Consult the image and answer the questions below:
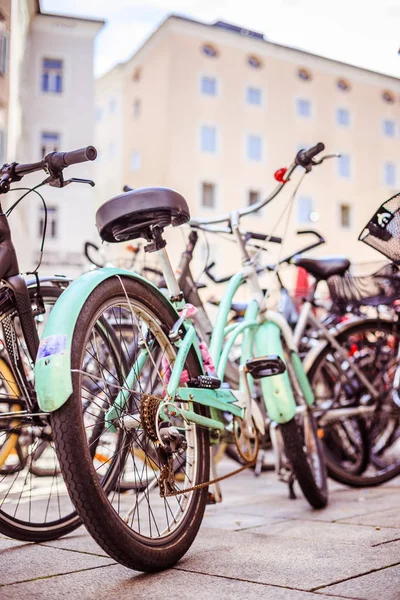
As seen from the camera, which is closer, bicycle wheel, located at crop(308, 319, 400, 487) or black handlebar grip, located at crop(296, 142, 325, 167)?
black handlebar grip, located at crop(296, 142, 325, 167)

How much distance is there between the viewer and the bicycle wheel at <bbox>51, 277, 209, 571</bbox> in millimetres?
1872

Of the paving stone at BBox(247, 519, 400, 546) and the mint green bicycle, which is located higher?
the mint green bicycle

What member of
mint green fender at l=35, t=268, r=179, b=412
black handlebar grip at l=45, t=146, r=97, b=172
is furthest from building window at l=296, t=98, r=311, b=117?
mint green fender at l=35, t=268, r=179, b=412

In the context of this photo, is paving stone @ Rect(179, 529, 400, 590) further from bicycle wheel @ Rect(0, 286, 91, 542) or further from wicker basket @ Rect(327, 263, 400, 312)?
wicker basket @ Rect(327, 263, 400, 312)

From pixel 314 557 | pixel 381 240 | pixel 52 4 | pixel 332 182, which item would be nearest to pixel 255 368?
pixel 381 240

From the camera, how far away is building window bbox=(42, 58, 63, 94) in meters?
20.0

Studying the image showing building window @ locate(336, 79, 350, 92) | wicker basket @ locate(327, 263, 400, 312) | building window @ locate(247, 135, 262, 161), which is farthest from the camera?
building window @ locate(336, 79, 350, 92)

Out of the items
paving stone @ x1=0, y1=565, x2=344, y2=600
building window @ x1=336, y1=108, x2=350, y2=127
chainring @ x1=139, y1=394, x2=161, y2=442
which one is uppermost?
building window @ x1=336, y1=108, x2=350, y2=127

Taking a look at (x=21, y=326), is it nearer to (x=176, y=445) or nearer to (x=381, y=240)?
(x=176, y=445)

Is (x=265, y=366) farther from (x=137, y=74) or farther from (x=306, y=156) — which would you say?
(x=137, y=74)

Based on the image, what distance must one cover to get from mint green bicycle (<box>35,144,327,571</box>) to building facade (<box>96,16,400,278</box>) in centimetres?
2104

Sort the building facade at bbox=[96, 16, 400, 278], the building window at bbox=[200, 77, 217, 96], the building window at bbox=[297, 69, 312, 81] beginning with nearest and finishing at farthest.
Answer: the building facade at bbox=[96, 16, 400, 278] < the building window at bbox=[200, 77, 217, 96] < the building window at bbox=[297, 69, 312, 81]

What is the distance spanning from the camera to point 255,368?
3.13 metres


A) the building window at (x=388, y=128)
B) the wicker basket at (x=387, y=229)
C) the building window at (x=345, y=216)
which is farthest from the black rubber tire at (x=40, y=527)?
the building window at (x=388, y=128)
